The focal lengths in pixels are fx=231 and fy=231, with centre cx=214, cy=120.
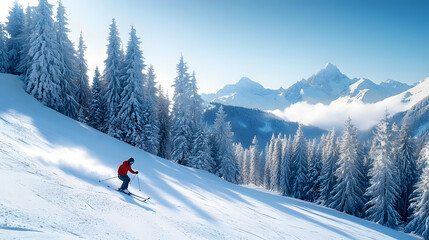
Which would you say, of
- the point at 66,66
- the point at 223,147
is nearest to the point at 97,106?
the point at 66,66

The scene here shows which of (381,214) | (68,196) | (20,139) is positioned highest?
(20,139)

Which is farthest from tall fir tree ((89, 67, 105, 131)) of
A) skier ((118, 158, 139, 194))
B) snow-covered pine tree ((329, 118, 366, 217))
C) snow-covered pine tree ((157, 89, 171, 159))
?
snow-covered pine tree ((329, 118, 366, 217))

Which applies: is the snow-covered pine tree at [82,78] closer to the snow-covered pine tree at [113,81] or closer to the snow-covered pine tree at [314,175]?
the snow-covered pine tree at [113,81]

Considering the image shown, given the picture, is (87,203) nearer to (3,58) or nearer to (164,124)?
(164,124)

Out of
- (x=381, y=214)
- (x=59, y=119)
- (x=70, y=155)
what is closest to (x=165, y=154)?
(x=59, y=119)

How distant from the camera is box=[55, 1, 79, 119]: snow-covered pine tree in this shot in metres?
26.8

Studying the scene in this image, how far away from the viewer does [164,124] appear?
128ft

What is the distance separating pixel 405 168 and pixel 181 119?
107 feet

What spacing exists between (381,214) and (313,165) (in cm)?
1875

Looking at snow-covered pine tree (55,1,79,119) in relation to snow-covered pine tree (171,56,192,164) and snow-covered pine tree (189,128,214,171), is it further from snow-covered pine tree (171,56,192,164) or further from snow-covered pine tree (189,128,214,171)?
snow-covered pine tree (189,128,214,171)

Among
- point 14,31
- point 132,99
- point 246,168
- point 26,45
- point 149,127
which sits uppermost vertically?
point 14,31

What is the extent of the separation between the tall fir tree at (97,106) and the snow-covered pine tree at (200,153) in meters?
13.4

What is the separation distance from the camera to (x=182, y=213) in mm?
9000

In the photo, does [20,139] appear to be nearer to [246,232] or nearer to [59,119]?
[59,119]
